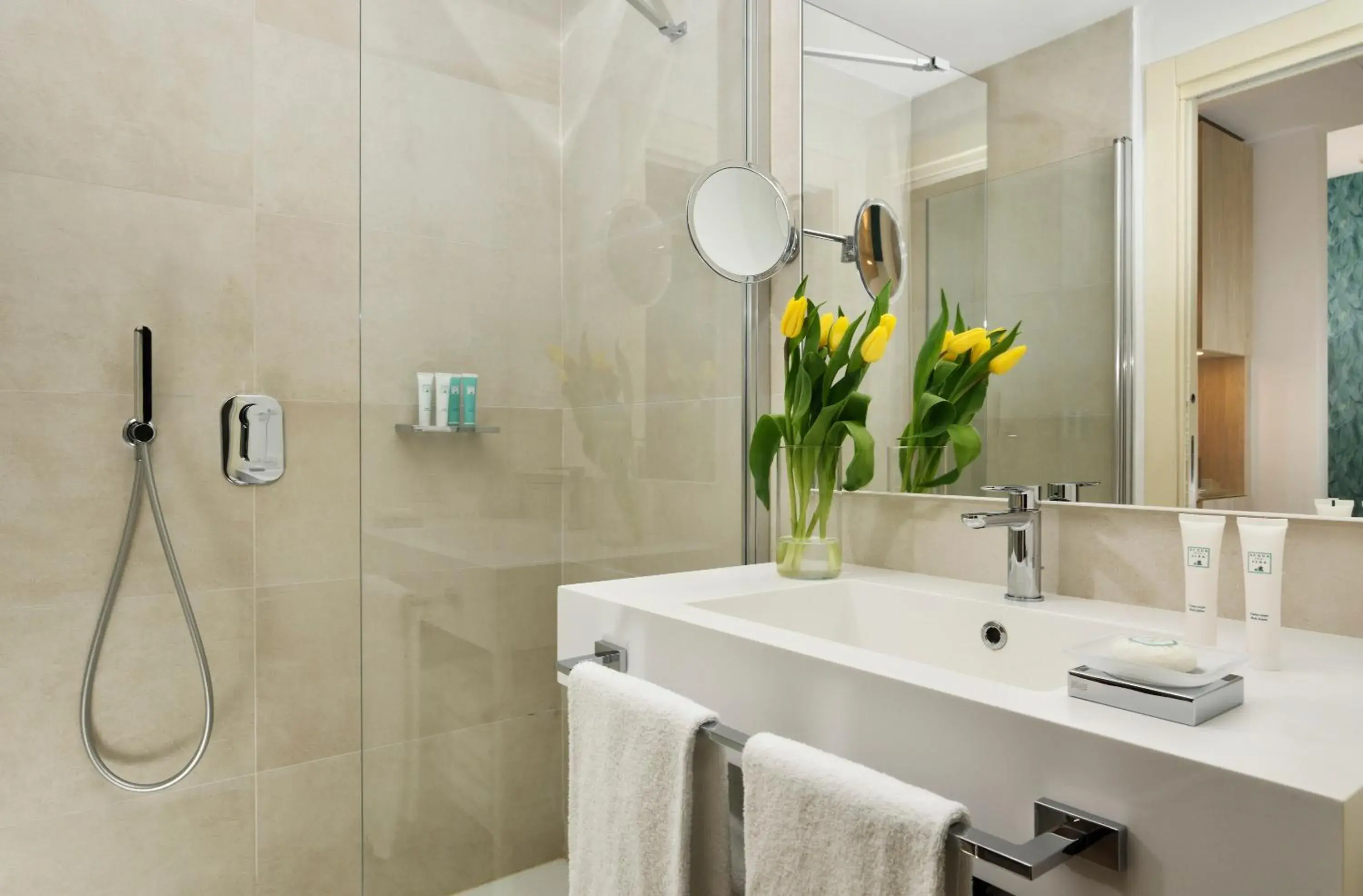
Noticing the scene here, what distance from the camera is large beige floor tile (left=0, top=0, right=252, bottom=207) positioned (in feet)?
5.05

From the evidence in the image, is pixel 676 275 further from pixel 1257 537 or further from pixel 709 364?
pixel 1257 537

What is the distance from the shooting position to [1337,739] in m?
0.54

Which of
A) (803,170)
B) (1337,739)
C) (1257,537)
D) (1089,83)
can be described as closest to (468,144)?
(803,170)

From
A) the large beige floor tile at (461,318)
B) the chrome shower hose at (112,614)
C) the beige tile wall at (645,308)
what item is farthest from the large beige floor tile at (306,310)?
the beige tile wall at (645,308)

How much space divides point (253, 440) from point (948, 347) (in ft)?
4.54

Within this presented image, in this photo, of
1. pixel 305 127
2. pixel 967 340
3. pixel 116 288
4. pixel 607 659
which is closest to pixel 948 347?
pixel 967 340

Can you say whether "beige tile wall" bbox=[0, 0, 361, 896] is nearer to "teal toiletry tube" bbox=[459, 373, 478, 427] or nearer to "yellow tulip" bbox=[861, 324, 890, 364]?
"teal toiletry tube" bbox=[459, 373, 478, 427]

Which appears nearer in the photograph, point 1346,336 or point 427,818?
point 1346,336

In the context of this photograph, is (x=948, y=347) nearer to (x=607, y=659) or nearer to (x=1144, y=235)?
(x=1144, y=235)

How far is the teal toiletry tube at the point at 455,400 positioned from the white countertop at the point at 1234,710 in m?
0.39

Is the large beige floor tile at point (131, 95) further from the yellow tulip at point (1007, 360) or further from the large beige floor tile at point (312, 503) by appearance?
the yellow tulip at point (1007, 360)

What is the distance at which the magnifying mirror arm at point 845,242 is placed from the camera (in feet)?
4.59

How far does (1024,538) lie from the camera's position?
1032 mm

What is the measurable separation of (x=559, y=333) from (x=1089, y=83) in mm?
836
